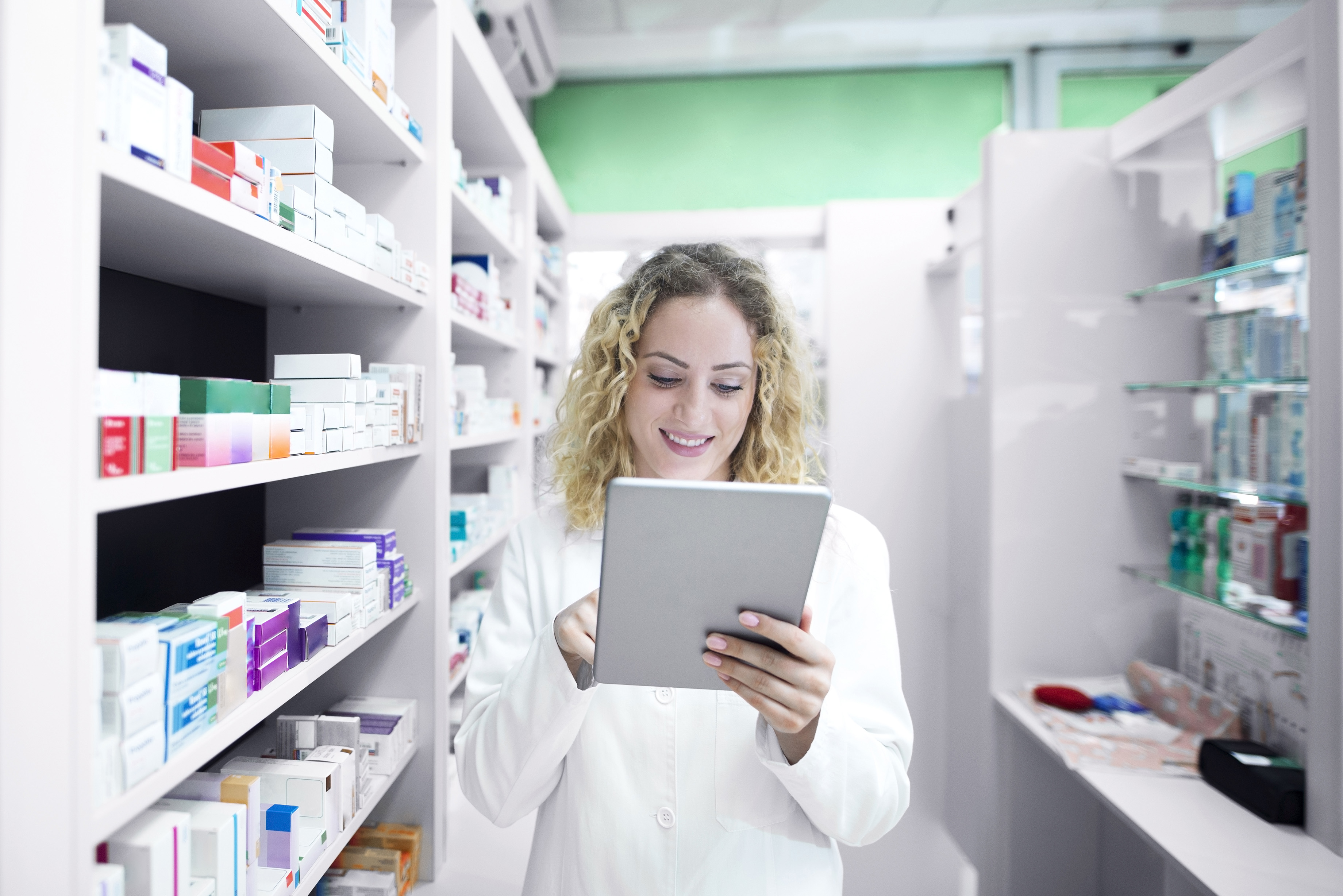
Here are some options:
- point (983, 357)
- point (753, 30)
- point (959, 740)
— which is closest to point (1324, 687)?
point (983, 357)

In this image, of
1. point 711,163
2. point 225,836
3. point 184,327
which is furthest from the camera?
point 711,163

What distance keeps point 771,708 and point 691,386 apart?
1.72ft

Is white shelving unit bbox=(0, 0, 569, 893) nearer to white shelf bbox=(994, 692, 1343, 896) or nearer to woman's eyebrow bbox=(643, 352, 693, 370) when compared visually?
woman's eyebrow bbox=(643, 352, 693, 370)

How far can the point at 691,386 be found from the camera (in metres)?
1.16

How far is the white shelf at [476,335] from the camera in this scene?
1906 millimetres

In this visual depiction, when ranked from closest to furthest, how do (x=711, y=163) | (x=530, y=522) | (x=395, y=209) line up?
(x=530, y=522), (x=395, y=209), (x=711, y=163)

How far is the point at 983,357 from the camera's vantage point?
251cm

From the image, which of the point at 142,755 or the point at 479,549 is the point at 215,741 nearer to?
the point at 142,755

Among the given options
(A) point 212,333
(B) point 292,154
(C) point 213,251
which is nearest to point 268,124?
(B) point 292,154

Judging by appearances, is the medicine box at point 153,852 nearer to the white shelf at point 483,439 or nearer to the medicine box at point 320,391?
the medicine box at point 320,391

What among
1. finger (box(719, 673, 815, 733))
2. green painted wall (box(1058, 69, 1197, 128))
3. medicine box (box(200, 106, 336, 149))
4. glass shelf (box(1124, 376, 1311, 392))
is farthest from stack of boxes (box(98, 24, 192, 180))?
green painted wall (box(1058, 69, 1197, 128))

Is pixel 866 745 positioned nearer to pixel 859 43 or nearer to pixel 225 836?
pixel 225 836

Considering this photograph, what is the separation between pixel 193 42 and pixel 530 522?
1.00m

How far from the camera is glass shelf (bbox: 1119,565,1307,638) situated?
66.9 inches
